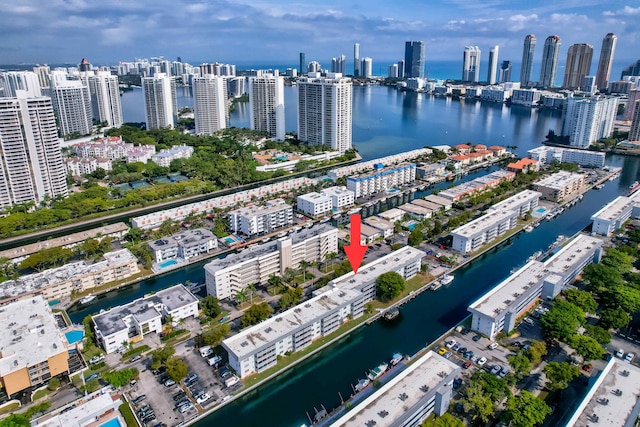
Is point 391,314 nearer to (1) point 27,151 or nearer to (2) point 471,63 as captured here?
(1) point 27,151

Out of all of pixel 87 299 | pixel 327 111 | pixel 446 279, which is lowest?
pixel 87 299

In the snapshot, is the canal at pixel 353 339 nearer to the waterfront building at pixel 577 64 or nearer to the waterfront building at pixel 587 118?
the waterfront building at pixel 587 118

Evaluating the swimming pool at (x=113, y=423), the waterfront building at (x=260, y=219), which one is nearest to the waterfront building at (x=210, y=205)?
the waterfront building at (x=260, y=219)

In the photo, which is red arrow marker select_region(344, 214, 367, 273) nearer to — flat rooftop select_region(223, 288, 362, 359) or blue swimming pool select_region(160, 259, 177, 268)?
flat rooftop select_region(223, 288, 362, 359)

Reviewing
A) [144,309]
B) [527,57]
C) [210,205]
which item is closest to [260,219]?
[210,205]

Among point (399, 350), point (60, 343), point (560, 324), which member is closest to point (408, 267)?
point (399, 350)

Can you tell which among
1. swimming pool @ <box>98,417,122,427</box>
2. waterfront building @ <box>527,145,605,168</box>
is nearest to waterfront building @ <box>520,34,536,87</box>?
waterfront building @ <box>527,145,605,168</box>
